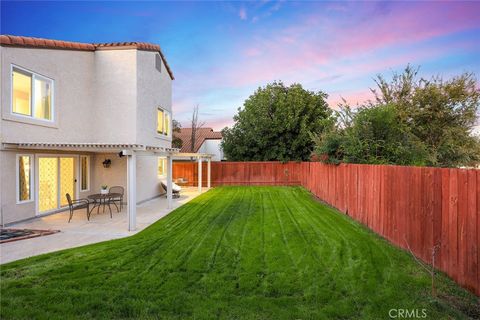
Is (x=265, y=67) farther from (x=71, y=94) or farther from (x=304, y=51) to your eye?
(x=71, y=94)

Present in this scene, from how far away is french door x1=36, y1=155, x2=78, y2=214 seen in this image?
9938 millimetres

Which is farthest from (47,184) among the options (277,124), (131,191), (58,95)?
(277,124)

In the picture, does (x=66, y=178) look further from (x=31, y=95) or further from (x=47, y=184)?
(x=31, y=95)

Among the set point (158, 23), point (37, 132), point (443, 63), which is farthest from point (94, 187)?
point (443, 63)

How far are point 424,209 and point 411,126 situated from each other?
9.29m

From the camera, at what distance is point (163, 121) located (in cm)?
1628

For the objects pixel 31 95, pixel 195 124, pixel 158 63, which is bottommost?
pixel 31 95

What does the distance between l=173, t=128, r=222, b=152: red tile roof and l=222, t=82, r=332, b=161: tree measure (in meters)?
11.1

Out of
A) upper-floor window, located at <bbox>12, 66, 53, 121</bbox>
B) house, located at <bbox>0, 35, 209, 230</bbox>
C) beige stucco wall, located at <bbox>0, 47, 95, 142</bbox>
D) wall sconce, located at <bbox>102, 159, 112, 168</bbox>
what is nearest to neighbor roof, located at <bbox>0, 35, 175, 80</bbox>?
house, located at <bbox>0, 35, 209, 230</bbox>

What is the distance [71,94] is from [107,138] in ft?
7.09

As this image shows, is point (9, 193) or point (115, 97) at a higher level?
point (115, 97)

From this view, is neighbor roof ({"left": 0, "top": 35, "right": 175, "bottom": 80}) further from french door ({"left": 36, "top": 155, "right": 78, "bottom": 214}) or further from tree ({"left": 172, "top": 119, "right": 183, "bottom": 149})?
tree ({"left": 172, "top": 119, "right": 183, "bottom": 149})

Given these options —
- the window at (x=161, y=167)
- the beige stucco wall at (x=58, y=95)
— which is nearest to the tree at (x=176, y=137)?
the window at (x=161, y=167)

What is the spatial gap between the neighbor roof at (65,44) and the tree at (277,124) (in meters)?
11.4
